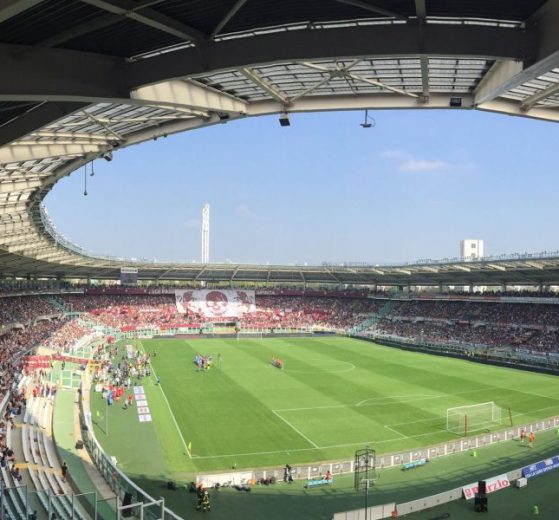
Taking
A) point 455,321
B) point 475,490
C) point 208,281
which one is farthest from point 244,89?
point 208,281

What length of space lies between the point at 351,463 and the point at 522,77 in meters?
18.8

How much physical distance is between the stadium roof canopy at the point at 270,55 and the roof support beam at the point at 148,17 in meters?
0.01

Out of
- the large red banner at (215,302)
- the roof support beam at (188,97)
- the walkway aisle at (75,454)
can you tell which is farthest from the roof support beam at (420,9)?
the large red banner at (215,302)

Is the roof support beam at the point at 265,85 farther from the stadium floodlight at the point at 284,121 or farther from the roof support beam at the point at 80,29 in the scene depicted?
the roof support beam at the point at 80,29

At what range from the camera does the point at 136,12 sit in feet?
19.6

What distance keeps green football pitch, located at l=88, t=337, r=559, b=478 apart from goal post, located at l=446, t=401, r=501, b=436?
50 cm

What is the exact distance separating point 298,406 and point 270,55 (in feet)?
93.2

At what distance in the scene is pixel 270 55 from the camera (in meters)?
6.91

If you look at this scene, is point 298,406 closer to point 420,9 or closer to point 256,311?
point 420,9

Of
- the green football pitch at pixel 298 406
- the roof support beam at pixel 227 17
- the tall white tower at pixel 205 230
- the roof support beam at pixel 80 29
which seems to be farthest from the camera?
the tall white tower at pixel 205 230

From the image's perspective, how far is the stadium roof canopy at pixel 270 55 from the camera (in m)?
6.22

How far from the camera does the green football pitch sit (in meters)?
24.5

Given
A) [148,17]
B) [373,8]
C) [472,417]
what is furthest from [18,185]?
[472,417]

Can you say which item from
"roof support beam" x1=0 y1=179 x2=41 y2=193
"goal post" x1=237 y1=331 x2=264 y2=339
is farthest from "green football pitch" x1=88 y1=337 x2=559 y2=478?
"goal post" x1=237 y1=331 x2=264 y2=339
